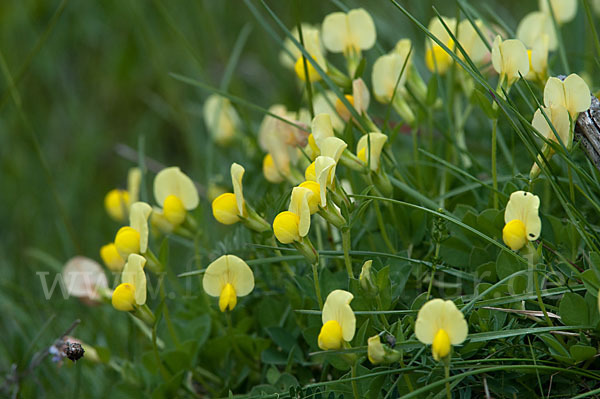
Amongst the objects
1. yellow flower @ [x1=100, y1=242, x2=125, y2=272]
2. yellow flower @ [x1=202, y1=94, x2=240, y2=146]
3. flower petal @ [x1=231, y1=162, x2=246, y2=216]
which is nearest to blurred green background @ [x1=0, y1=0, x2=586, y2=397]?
yellow flower @ [x1=202, y1=94, x2=240, y2=146]

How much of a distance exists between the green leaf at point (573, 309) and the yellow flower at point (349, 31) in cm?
60

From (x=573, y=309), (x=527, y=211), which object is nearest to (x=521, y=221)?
(x=527, y=211)

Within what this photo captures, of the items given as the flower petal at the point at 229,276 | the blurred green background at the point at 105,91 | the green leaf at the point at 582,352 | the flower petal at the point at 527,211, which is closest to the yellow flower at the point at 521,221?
the flower petal at the point at 527,211

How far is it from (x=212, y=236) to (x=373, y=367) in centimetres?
70

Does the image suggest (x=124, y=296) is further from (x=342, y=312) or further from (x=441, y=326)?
(x=441, y=326)

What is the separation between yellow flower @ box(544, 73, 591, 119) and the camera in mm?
895

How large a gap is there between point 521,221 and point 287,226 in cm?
29

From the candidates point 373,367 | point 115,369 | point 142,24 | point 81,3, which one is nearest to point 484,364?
point 373,367

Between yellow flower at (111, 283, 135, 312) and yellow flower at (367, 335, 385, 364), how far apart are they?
0.36 m

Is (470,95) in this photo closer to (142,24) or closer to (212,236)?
(212,236)

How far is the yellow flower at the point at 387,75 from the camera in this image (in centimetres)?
117

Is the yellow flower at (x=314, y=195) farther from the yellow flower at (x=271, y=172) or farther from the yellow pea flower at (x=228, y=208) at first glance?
the yellow flower at (x=271, y=172)

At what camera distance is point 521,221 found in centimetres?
85

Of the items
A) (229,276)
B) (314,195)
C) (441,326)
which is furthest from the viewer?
(229,276)
